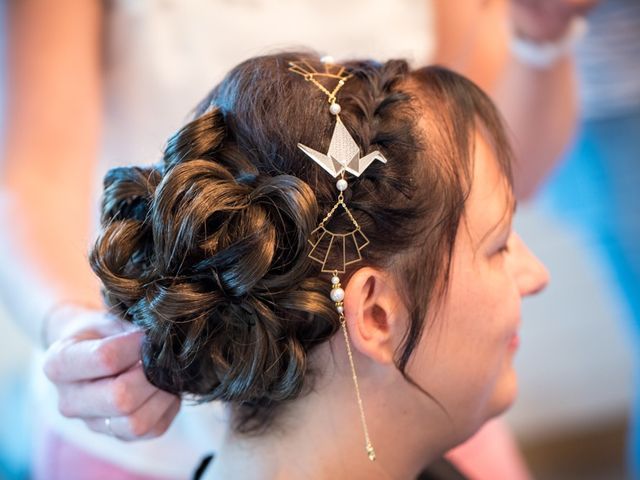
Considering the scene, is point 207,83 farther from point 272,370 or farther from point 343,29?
point 272,370

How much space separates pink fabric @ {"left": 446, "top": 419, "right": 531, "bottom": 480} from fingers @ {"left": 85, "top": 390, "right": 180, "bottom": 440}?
493mm

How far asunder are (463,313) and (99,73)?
2.16ft

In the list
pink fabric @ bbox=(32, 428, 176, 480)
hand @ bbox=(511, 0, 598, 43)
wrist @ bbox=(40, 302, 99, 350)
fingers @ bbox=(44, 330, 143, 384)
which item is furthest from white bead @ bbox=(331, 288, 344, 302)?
hand @ bbox=(511, 0, 598, 43)

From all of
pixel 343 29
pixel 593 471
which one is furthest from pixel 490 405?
pixel 593 471

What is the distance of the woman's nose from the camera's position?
0.83 meters

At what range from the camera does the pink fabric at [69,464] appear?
40.5 inches

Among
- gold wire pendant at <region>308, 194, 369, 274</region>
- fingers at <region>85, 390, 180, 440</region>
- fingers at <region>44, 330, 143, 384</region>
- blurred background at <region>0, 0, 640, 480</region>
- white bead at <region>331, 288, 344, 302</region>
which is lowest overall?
blurred background at <region>0, 0, 640, 480</region>

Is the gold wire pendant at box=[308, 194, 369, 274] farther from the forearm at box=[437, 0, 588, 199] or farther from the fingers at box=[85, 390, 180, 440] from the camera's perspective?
the forearm at box=[437, 0, 588, 199]

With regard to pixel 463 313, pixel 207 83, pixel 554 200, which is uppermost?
pixel 207 83

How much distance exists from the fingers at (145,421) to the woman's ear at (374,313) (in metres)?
0.22

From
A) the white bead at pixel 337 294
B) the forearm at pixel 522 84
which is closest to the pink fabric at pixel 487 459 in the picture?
the forearm at pixel 522 84

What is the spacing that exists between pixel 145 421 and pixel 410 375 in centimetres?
28

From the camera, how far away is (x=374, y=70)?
77cm

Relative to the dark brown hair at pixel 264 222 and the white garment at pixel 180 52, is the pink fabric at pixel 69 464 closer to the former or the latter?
the white garment at pixel 180 52
